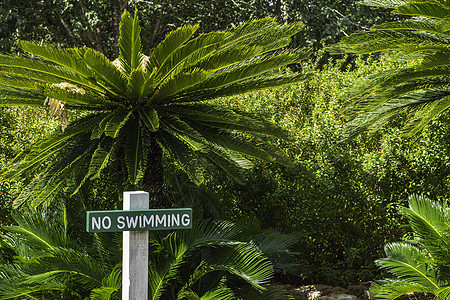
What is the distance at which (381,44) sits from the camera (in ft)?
19.6

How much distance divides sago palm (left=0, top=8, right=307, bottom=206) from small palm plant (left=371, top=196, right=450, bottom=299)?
1.84 m

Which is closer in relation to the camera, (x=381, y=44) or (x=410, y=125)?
(x=381, y=44)

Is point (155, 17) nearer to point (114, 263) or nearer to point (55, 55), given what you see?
point (55, 55)

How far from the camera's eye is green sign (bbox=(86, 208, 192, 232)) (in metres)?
3.18

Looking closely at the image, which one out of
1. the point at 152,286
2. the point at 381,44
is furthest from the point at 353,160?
the point at 152,286

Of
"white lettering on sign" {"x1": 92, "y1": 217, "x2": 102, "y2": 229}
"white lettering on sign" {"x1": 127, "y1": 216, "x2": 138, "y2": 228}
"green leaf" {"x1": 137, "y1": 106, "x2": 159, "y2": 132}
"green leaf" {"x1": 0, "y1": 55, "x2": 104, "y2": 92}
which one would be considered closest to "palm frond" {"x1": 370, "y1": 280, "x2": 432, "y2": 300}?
"green leaf" {"x1": 137, "y1": 106, "x2": 159, "y2": 132}

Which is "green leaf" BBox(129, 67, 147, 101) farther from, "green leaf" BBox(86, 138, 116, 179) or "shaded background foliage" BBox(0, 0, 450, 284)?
"shaded background foliage" BBox(0, 0, 450, 284)

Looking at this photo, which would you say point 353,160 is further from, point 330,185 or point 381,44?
point 381,44

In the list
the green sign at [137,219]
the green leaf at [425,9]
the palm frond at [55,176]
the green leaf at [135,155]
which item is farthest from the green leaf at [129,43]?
the green leaf at [425,9]

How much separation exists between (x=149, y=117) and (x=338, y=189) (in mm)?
3194

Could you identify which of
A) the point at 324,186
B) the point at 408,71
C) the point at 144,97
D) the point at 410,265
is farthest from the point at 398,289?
the point at 144,97

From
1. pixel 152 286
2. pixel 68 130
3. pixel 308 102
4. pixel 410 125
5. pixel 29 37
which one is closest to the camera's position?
pixel 152 286

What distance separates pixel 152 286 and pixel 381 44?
3.96 metres

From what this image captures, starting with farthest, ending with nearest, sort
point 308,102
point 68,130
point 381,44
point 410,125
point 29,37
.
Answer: point 29,37
point 308,102
point 410,125
point 381,44
point 68,130
